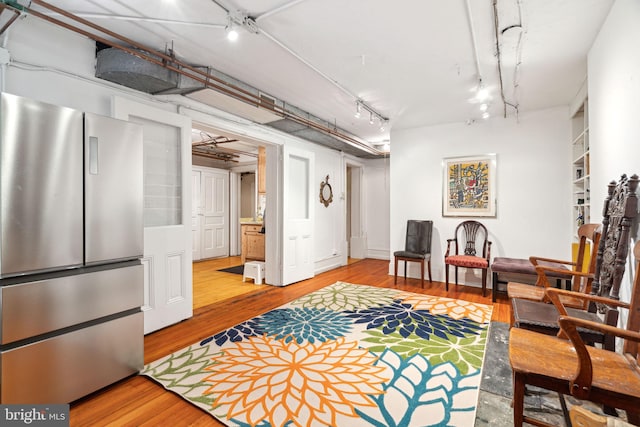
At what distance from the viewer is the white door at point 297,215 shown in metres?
4.64

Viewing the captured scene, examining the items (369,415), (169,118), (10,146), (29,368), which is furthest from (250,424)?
(169,118)

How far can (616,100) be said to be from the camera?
206 centimetres

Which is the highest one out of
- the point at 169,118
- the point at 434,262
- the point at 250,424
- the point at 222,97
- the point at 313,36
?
the point at 313,36

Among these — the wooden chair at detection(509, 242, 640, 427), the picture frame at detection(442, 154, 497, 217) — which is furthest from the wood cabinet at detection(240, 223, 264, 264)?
the wooden chair at detection(509, 242, 640, 427)

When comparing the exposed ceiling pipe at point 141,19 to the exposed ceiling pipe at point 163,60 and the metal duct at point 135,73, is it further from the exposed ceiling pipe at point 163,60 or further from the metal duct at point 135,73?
the metal duct at point 135,73

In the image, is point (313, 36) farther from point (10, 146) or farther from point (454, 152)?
point (454, 152)

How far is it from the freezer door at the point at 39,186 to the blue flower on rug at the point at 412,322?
102 inches

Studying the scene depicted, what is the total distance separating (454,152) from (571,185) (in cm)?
160

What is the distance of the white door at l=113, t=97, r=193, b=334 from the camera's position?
9.41ft

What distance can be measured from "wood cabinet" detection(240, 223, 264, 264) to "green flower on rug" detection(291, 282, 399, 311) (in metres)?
1.60

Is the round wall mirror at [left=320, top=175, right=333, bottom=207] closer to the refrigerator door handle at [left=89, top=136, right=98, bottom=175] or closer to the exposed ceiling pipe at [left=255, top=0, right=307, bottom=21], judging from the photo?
the exposed ceiling pipe at [left=255, top=0, right=307, bottom=21]

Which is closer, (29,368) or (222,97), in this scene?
(29,368)

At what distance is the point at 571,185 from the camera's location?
412 cm

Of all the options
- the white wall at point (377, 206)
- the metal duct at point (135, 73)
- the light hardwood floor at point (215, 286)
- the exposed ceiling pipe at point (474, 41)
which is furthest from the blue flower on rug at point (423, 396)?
the white wall at point (377, 206)
